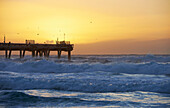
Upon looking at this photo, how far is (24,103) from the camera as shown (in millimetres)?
10703

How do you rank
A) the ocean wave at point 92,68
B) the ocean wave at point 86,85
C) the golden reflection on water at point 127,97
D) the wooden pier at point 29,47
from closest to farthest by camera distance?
the golden reflection on water at point 127,97 → the ocean wave at point 86,85 → the ocean wave at point 92,68 → the wooden pier at point 29,47

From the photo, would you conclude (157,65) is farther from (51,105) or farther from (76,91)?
(51,105)

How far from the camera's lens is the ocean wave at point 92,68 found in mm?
24078

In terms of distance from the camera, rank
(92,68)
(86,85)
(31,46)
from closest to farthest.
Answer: (86,85) → (92,68) → (31,46)

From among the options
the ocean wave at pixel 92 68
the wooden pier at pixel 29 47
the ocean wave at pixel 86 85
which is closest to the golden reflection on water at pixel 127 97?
the ocean wave at pixel 86 85

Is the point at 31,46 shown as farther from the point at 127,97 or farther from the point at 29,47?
the point at 127,97

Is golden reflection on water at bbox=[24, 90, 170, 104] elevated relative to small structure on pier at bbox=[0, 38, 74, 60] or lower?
lower

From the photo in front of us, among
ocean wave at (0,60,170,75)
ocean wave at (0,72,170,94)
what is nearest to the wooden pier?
ocean wave at (0,60,170,75)

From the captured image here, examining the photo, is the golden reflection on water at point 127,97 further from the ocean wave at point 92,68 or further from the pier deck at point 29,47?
the pier deck at point 29,47

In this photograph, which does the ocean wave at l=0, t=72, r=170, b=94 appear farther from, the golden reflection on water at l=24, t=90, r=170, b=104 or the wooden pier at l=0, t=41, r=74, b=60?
the wooden pier at l=0, t=41, r=74, b=60

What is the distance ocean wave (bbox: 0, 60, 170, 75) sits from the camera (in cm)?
2408

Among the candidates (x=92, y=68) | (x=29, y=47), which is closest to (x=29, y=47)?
(x=29, y=47)

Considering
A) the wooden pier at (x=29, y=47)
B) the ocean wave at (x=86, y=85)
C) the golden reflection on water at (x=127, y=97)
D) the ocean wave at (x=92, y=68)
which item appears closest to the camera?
the golden reflection on water at (x=127, y=97)

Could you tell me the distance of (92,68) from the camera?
86.1 ft
